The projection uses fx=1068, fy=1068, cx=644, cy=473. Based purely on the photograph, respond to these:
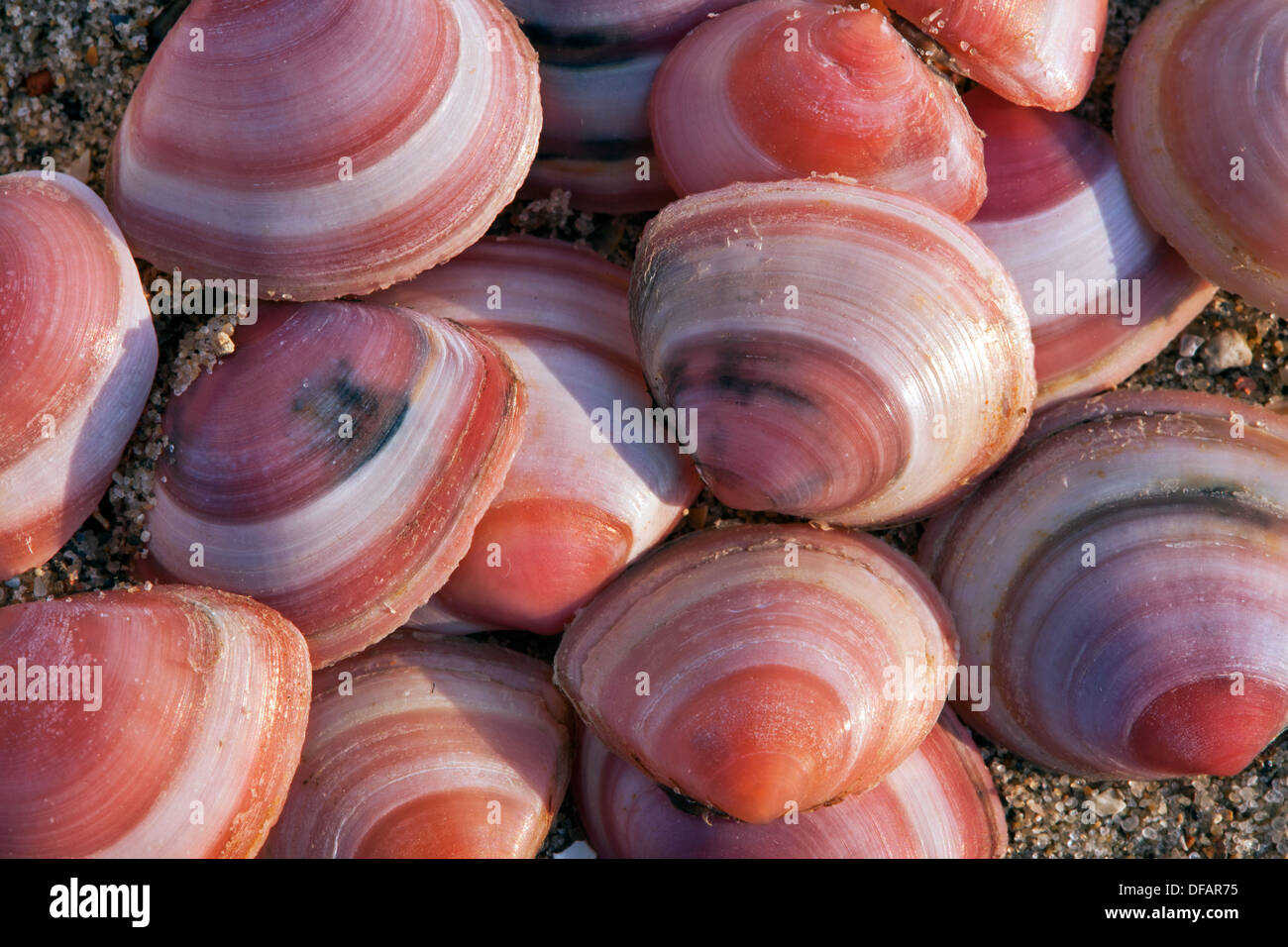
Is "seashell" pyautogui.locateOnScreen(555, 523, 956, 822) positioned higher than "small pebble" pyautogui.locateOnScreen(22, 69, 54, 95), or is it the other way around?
"small pebble" pyautogui.locateOnScreen(22, 69, 54, 95)

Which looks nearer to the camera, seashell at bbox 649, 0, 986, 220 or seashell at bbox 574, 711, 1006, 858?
seashell at bbox 649, 0, 986, 220

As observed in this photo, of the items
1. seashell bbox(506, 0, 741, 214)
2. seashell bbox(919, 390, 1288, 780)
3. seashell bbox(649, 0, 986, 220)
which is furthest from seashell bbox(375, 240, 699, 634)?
seashell bbox(919, 390, 1288, 780)

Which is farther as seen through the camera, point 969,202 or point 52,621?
point 969,202

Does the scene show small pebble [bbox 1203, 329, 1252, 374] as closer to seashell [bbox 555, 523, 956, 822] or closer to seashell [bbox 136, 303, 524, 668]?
seashell [bbox 555, 523, 956, 822]

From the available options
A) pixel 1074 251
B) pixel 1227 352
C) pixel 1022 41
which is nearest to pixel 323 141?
pixel 1022 41

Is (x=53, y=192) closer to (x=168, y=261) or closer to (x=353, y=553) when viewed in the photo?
(x=168, y=261)
